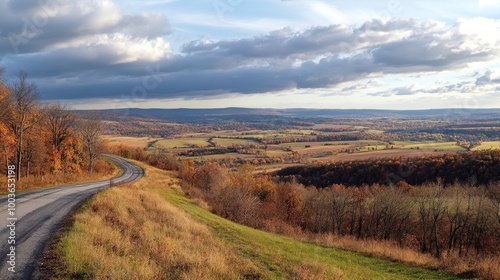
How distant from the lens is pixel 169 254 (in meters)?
Result: 14.1

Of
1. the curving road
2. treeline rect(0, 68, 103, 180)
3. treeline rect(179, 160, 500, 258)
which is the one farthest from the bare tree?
the curving road

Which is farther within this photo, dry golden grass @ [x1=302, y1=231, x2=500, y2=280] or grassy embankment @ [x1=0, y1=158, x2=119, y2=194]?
grassy embankment @ [x1=0, y1=158, x2=119, y2=194]

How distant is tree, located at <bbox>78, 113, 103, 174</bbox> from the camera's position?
62.9 metres

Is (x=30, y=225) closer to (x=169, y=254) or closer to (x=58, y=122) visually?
(x=169, y=254)

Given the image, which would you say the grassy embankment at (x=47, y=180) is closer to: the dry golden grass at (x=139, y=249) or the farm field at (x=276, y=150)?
the dry golden grass at (x=139, y=249)

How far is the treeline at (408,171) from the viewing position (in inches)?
3472

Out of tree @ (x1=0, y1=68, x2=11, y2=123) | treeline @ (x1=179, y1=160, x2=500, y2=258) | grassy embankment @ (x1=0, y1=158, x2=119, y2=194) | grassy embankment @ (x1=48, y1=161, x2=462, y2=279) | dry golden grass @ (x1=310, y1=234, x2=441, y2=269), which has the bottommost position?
treeline @ (x1=179, y1=160, x2=500, y2=258)

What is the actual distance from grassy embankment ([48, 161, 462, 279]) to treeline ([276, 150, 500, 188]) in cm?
6124

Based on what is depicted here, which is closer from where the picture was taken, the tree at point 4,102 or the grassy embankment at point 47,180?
the grassy embankment at point 47,180

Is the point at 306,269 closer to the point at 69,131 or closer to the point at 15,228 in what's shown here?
the point at 15,228

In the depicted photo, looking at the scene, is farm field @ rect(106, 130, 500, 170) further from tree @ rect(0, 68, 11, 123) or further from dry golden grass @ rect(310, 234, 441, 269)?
dry golden grass @ rect(310, 234, 441, 269)

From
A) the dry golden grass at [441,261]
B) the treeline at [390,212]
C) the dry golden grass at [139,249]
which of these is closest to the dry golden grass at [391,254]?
the dry golden grass at [441,261]

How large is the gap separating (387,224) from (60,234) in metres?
56.2

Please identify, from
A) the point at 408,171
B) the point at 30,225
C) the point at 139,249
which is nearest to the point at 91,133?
the point at 30,225
